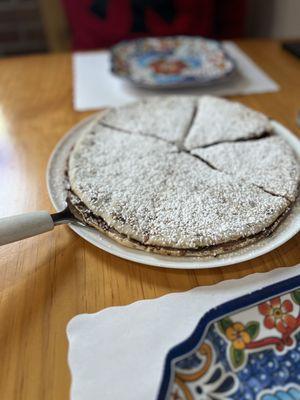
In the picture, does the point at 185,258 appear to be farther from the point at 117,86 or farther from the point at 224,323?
the point at 117,86

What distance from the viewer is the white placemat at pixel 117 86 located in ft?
3.88

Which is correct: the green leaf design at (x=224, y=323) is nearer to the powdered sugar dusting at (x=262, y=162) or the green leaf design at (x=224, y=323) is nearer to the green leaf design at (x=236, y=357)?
the green leaf design at (x=236, y=357)

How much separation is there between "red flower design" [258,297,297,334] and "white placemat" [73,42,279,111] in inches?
32.4

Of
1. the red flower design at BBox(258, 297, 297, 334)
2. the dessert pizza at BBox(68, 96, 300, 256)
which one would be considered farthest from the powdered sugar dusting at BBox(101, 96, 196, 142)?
the red flower design at BBox(258, 297, 297, 334)

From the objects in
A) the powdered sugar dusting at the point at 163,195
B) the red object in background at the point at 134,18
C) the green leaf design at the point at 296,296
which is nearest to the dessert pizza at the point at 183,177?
the powdered sugar dusting at the point at 163,195

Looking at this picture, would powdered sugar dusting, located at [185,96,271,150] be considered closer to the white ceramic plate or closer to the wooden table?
the wooden table

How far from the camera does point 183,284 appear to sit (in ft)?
2.03

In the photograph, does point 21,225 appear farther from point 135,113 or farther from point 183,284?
point 135,113

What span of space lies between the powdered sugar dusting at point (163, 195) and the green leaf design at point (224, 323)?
147 mm

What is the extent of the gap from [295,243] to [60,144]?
23.4 inches

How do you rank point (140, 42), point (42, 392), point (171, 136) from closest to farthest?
1. point (42, 392)
2. point (171, 136)
3. point (140, 42)

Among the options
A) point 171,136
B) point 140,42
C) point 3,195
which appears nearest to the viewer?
point 3,195

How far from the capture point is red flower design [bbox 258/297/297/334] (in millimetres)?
525

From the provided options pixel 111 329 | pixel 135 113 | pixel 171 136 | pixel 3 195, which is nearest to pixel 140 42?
pixel 135 113
